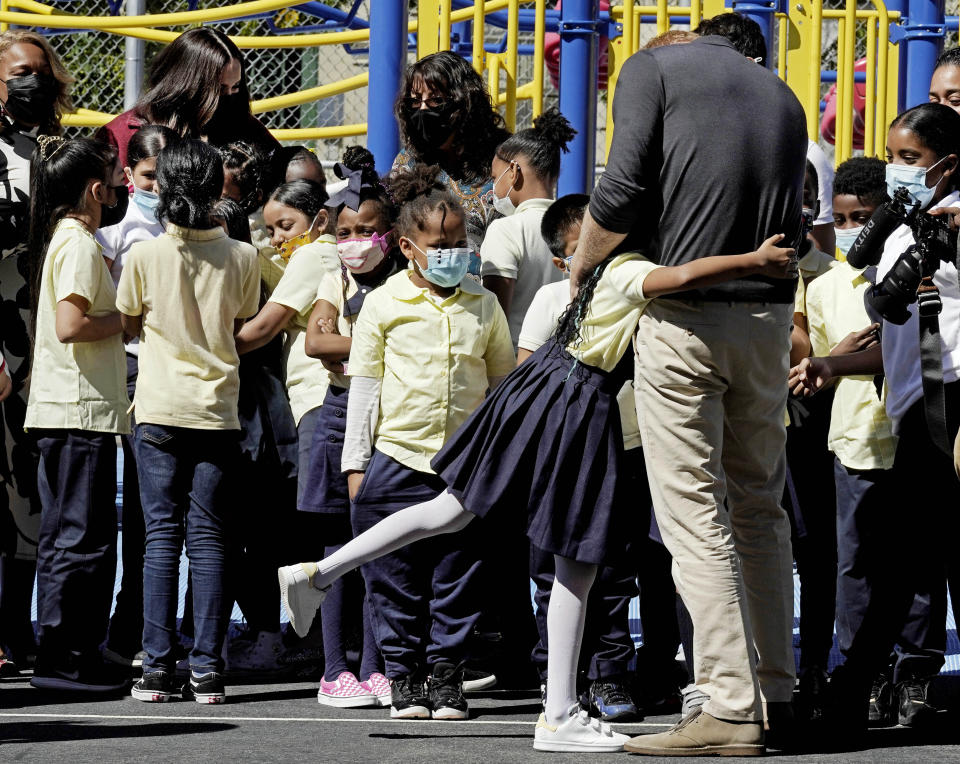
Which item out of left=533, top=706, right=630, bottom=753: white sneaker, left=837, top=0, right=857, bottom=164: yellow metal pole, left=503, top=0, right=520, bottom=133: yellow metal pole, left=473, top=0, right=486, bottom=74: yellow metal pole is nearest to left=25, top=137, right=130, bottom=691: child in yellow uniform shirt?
left=533, top=706, right=630, bottom=753: white sneaker

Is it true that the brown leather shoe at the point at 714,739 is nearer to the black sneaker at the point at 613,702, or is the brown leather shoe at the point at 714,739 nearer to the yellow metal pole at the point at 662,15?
the black sneaker at the point at 613,702

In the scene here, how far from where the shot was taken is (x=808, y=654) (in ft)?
16.0

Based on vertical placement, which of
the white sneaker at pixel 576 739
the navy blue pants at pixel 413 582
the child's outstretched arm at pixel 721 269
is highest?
the child's outstretched arm at pixel 721 269

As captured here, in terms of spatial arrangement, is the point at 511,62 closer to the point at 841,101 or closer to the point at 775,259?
the point at 841,101

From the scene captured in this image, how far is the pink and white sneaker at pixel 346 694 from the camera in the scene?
15.8 ft

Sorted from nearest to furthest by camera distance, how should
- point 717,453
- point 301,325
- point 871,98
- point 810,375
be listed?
1. point 717,453
2. point 810,375
3. point 301,325
4. point 871,98

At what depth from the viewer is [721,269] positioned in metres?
3.77

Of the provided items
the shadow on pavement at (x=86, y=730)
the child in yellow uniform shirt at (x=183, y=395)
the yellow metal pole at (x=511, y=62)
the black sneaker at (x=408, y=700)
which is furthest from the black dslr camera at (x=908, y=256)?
the yellow metal pole at (x=511, y=62)

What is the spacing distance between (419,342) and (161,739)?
1288mm

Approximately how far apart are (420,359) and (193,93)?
1.66 m

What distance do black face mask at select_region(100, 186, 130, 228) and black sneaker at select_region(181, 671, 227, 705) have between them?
1.43 metres

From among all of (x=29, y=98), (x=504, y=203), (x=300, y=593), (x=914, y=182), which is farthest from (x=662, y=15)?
(x=300, y=593)

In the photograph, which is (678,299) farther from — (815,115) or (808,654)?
(815,115)

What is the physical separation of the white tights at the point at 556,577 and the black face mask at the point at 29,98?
2038 millimetres
